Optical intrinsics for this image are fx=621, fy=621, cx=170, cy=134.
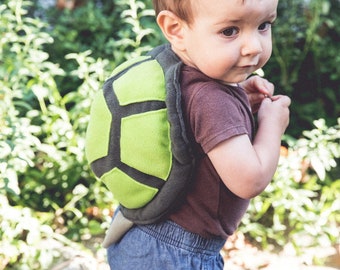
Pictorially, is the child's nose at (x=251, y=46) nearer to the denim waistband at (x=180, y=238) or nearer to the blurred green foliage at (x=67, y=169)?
the denim waistband at (x=180, y=238)

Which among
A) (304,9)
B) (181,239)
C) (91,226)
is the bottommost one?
→ (91,226)

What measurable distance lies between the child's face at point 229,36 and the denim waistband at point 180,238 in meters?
0.44

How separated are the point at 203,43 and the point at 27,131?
62.4 inches

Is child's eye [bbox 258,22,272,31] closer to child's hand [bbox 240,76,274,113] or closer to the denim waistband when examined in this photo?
child's hand [bbox 240,76,274,113]

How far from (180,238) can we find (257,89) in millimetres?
505

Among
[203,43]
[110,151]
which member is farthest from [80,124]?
[203,43]

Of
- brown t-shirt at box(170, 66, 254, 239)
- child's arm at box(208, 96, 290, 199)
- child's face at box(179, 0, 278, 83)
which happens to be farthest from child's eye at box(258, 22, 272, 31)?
child's arm at box(208, 96, 290, 199)

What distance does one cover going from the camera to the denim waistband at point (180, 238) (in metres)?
1.71

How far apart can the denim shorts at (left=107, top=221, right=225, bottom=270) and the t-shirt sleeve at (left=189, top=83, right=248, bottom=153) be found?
1.07ft

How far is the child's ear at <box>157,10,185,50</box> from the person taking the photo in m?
1.56

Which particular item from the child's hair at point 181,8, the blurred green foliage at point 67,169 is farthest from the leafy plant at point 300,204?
the child's hair at point 181,8

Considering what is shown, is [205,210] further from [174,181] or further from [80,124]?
[80,124]

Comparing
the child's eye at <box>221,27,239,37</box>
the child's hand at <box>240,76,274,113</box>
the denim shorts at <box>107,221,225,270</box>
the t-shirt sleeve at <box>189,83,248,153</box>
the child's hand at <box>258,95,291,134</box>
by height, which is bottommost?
the denim shorts at <box>107,221,225,270</box>

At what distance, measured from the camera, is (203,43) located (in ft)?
5.01
